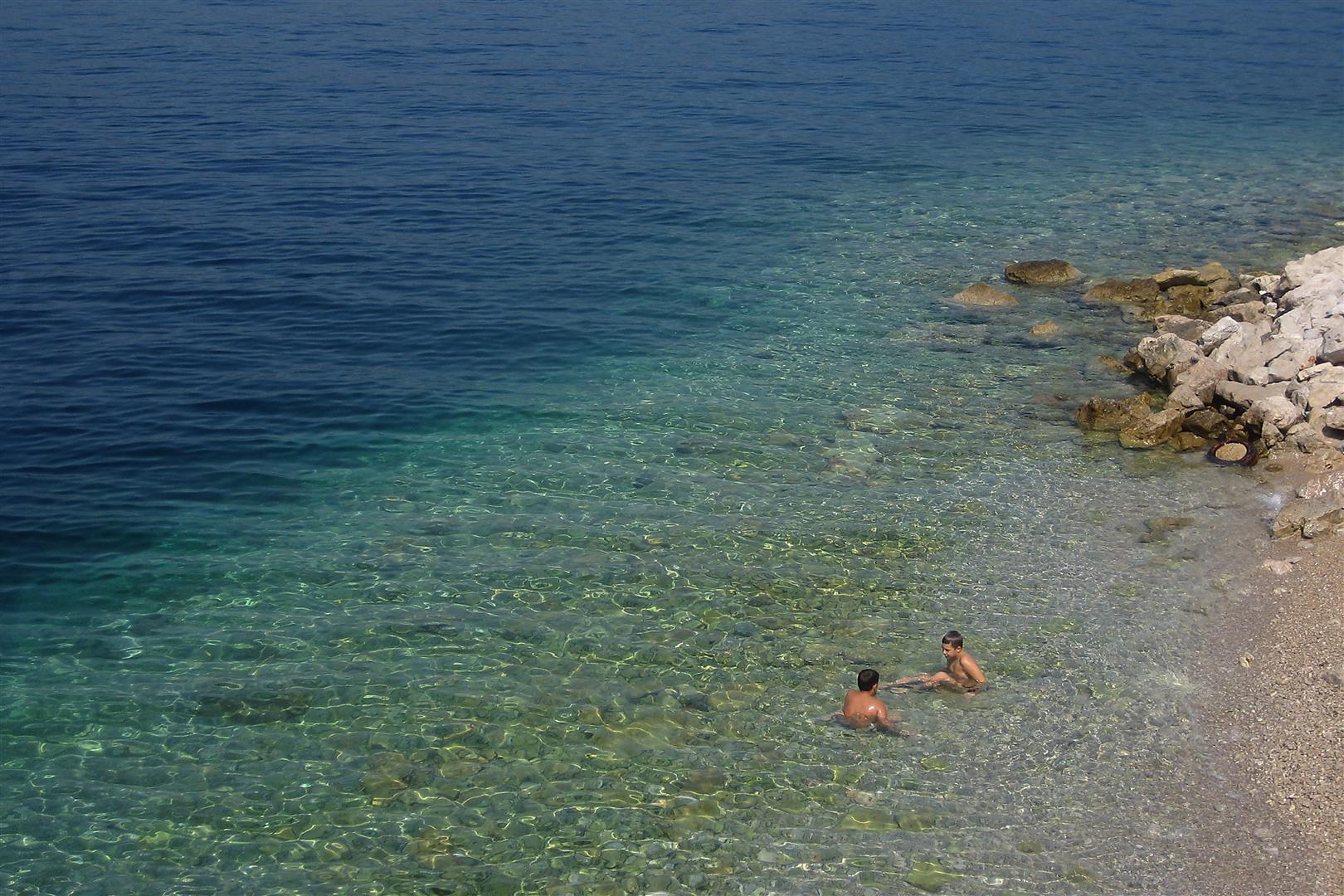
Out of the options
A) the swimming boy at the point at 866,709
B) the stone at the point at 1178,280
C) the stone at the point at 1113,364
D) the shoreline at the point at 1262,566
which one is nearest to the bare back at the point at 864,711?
the swimming boy at the point at 866,709

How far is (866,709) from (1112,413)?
10.2 metres

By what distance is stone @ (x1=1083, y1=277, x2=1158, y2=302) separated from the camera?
28078 millimetres

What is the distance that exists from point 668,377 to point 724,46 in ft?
137

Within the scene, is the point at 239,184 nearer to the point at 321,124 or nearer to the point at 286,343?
the point at 321,124

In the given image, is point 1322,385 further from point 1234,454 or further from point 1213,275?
point 1213,275

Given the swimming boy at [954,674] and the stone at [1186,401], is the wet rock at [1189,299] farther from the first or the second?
the swimming boy at [954,674]

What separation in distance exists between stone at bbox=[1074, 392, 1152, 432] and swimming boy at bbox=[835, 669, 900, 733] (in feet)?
31.8

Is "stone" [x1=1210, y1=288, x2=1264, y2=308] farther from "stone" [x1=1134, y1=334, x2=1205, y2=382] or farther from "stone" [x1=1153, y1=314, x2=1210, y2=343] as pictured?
"stone" [x1=1134, y1=334, x2=1205, y2=382]

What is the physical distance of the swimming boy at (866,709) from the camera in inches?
555

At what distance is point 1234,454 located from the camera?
20.4 m

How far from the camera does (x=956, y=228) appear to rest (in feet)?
113

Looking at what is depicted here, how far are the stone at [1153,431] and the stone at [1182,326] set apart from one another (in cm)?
379

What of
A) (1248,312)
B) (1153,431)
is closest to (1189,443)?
(1153,431)

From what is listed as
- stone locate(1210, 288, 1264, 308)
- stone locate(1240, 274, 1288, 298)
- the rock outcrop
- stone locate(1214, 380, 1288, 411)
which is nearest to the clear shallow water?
the rock outcrop
